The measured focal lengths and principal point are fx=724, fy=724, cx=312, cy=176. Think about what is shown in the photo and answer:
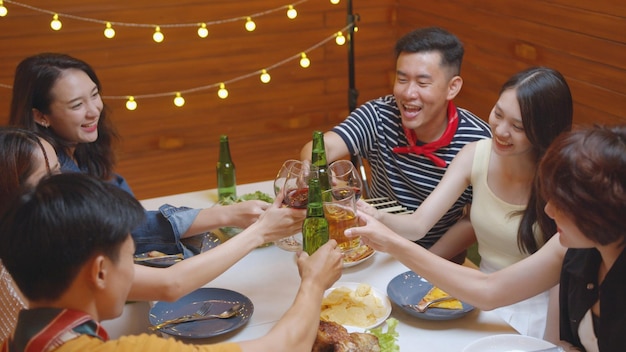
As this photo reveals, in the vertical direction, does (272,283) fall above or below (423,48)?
below

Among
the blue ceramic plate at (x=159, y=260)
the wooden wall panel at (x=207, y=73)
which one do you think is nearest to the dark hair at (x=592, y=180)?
the blue ceramic plate at (x=159, y=260)

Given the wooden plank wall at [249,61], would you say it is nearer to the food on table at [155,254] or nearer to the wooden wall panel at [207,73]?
the wooden wall panel at [207,73]

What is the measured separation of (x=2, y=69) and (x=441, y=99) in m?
2.75

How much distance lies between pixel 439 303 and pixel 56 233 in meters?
1.04

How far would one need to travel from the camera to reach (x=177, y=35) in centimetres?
453

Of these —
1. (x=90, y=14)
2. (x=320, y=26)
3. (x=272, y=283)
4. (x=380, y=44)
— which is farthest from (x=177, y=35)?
(x=272, y=283)

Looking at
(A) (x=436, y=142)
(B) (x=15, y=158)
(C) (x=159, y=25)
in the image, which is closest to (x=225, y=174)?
(A) (x=436, y=142)

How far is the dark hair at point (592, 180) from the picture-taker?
1507mm

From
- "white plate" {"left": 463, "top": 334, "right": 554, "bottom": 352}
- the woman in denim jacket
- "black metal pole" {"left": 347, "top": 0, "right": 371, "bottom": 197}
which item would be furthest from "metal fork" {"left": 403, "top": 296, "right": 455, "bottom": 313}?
"black metal pole" {"left": 347, "top": 0, "right": 371, "bottom": 197}

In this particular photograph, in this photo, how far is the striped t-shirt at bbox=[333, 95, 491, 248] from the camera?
2.75 meters

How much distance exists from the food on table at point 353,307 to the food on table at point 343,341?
162 millimetres

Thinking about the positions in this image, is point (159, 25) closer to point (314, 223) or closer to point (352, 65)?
point (352, 65)

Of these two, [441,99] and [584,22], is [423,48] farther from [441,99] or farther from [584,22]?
[584,22]

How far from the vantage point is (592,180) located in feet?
4.98
